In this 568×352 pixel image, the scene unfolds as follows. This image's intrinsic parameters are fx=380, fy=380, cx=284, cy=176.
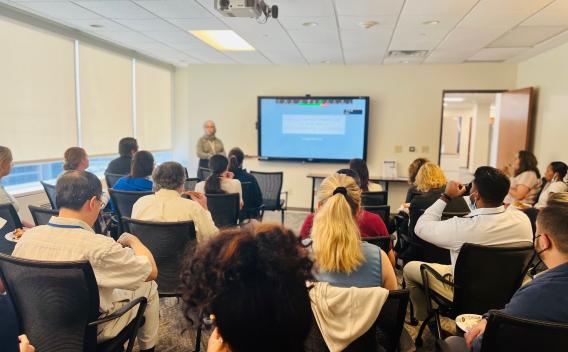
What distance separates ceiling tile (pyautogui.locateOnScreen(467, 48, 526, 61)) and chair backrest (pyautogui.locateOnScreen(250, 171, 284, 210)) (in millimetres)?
3379

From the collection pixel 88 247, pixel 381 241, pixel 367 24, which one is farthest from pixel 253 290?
pixel 367 24

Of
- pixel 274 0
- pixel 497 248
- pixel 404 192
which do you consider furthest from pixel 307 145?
pixel 497 248

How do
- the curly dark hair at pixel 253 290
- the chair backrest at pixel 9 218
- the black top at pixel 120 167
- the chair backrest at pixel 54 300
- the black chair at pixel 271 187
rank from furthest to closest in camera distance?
1. the black chair at pixel 271 187
2. the black top at pixel 120 167
3. the chair backrest at pixel 9 218
4. the chair backrest at pixel 54 300
5. the curly dark hair at pixel 253 290

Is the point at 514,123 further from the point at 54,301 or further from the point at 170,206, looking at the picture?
the point at 54,301

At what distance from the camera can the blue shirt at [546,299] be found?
133 centimetres

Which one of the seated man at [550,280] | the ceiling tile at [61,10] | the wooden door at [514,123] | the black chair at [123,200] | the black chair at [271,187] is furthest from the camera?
the wooden door at [514,123]

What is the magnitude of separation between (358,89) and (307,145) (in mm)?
1332

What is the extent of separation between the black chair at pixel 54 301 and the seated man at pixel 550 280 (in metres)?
1.53

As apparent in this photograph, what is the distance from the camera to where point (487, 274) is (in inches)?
82.5

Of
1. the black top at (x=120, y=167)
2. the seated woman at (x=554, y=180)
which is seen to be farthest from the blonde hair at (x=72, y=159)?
the seated woman at (x=554, y=180)

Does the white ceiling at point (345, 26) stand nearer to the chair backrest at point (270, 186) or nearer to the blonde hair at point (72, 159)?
the blonde hair at point (72, 159)

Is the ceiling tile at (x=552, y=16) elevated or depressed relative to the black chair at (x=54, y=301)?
elevated

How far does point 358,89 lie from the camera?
6703 millimetres

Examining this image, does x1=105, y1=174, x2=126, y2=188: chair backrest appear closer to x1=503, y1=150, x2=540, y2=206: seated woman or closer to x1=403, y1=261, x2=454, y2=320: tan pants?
x1=403, y1=261, x2=454, y2=320: tan pants
